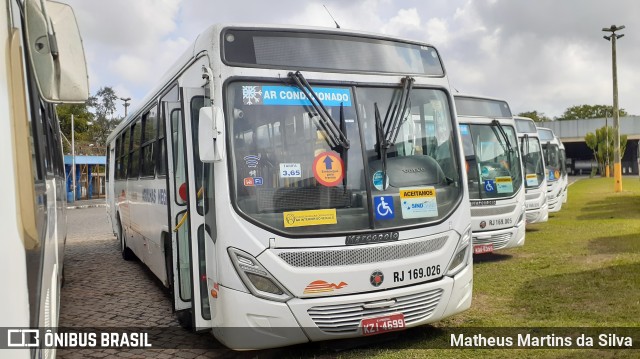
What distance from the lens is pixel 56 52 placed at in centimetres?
239

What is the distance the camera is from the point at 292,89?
4.84 meters

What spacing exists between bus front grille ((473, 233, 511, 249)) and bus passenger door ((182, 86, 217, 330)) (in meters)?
5.89

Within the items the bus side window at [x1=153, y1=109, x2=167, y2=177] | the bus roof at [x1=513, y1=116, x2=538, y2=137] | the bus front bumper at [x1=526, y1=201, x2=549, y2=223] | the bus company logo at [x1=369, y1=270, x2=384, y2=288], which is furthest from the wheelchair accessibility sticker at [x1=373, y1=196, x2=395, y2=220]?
the bus roof at [x1=513, y1=116, x2=538, y2=137]

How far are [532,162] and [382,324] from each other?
1150 centimetres

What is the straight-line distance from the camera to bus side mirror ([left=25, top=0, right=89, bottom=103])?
236cm

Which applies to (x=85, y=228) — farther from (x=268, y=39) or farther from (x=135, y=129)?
(x=268, y=39)

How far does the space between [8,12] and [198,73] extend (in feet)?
9.76

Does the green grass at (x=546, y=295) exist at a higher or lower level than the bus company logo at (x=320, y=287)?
lower

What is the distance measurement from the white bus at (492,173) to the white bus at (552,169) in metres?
6.88

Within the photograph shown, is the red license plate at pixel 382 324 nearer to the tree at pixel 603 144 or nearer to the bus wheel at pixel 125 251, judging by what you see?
the bus wheel at pixel 125 251

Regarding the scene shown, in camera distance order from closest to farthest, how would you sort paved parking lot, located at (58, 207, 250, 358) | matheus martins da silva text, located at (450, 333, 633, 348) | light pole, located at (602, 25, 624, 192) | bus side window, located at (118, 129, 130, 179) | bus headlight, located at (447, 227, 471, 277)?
1. matheus martins da silva text, located at (450, 333, 633, 348)
2. bus headlight, located at (447, 227, 471, 277)
3. paved parking lot, located at (58, 207, 250, 358)
4. bus side window, located at (118, 129, 130, 179)
5. light pole, located at (602, 25, 624, 192)

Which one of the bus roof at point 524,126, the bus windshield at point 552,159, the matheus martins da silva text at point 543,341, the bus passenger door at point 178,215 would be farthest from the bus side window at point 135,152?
the bus windshield at point 552,159

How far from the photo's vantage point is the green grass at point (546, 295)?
5.15 metres

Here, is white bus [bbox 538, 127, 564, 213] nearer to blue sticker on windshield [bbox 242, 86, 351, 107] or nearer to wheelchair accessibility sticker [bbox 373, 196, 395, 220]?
wheelchair accessibility sticker [bbox 373, 196, 395, 220]
